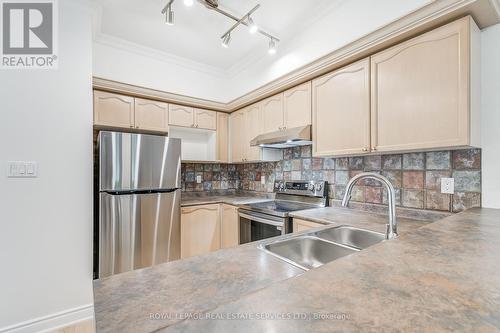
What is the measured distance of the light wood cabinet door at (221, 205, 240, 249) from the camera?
2.61m

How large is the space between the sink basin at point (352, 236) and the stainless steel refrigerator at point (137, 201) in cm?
160

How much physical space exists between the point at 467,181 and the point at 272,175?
75.3 inches

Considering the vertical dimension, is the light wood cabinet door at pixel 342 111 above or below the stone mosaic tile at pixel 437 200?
above

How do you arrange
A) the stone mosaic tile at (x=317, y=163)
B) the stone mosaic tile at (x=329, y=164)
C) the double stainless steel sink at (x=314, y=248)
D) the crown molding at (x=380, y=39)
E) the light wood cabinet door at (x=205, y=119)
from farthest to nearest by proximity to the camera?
the light wood cabinet door at (x=205, y=119), the stone mosaic tile at (x=317, y=163), the stone mosaic tile at (x=329, y=164), the crown molding at (x=380, y=39), the double stainless steel sink at (x=314, y=248)

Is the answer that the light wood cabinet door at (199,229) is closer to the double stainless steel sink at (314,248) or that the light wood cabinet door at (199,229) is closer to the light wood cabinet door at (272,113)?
the light wood cabinet door at (272,113)

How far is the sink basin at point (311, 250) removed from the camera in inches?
45.6

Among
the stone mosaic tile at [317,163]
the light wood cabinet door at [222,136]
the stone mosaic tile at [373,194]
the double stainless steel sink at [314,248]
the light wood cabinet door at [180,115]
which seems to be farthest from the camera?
the light wood cabinet door at [222,136]

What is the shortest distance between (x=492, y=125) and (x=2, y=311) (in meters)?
3.48

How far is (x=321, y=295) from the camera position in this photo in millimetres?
477

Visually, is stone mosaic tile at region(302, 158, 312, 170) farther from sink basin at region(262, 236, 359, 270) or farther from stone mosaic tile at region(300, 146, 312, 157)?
sink basin at region(262, 236, 359, 270)

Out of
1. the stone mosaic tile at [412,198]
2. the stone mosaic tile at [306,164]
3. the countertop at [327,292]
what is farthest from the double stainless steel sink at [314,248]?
the stone mosaic tile at [306,164]

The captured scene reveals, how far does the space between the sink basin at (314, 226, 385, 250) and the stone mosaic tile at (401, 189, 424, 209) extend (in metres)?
0.64

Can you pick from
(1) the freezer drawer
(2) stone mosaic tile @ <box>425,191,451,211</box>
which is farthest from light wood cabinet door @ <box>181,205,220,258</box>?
(2) stone mosaic tile @ <box>425,191,451,211</box>

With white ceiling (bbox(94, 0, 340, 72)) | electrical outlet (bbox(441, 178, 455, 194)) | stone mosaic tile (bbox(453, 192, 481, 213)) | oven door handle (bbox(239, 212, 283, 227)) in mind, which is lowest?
oven door handle (bbox(239, 212, 283, 227))
